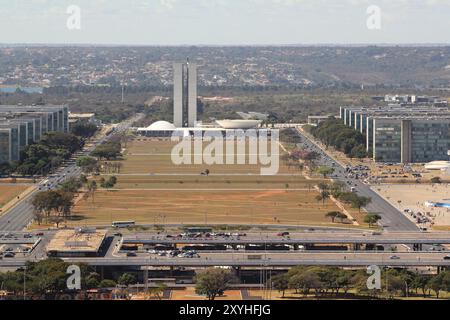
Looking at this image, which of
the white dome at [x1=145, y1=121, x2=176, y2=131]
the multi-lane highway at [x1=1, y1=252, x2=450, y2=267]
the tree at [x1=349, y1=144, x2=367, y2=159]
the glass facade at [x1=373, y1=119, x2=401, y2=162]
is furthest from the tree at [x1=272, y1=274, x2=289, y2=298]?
the white dome at [x1=145, y1=121, x2=176, y2=131]

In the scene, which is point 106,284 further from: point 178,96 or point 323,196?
point 178,96

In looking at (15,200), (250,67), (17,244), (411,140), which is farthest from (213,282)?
(250,67)

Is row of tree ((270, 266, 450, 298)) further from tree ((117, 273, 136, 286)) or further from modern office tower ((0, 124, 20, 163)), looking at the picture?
modern office tower ((0, 124, 20, 163))

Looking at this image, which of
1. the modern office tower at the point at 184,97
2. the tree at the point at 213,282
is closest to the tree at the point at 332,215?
the tree at the point at 213,282

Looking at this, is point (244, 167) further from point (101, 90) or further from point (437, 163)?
point (101, 90)

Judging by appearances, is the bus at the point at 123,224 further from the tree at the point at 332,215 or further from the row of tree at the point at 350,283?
the row of tree at the point at 350,283
